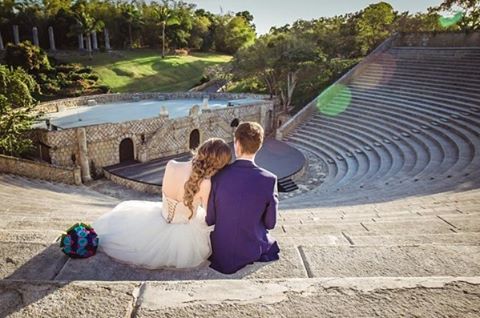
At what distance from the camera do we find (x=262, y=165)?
17344mm

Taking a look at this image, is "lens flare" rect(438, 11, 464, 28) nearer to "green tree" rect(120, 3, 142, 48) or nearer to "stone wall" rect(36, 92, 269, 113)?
"stone wall" rect(36, 92, 269, 113)

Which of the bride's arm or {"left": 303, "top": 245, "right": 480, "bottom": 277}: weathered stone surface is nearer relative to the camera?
{"left": 303, "top": 245, "right": 480, "bottom": 277}: weathered stone surface

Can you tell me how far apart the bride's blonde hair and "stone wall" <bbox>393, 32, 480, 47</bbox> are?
26921 mm

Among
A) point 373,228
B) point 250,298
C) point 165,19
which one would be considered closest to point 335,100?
point 373,228

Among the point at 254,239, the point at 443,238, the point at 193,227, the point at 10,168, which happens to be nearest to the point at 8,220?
the point at 193,227

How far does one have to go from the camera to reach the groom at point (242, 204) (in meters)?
3.13

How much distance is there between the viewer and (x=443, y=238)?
418cm

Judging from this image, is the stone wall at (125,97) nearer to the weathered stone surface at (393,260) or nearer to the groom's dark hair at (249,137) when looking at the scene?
the groom's dark hair at (249,137)

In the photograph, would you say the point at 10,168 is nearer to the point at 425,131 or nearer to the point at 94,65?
the point at 425,131

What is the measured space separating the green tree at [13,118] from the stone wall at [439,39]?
26.2 m

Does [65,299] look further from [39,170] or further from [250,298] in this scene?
[39,170]

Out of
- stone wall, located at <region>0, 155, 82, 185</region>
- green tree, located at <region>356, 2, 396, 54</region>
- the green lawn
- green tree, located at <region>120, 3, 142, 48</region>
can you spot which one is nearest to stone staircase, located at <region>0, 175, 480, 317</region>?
stone wall, located at <region>0, 155, 82, 185</region>

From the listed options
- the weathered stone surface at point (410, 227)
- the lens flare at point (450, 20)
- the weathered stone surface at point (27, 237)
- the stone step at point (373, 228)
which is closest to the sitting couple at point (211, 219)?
the weathered stone surface at point (27, 237)

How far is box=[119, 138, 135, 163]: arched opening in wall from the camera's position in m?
18.1
